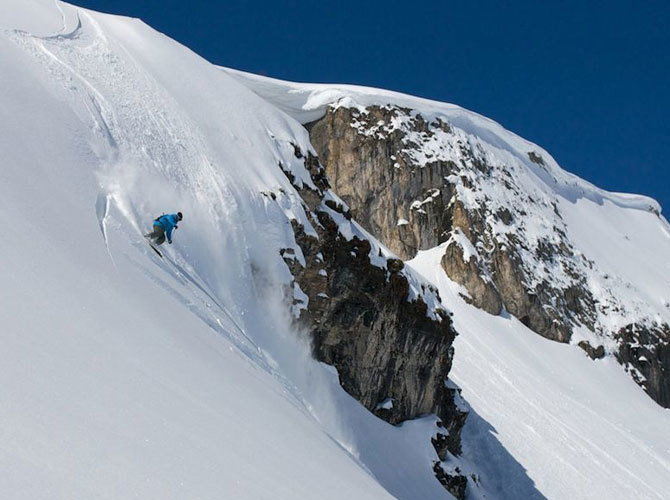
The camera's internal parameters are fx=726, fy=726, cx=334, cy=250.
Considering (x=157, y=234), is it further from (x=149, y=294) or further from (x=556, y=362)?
(x=556, y=362)

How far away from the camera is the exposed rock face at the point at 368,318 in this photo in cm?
2058

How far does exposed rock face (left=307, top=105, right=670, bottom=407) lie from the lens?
47.7 metres

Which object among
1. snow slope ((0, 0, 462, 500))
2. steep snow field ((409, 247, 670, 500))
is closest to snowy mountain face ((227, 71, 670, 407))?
steep snow field ((409, 247, 670, 500))

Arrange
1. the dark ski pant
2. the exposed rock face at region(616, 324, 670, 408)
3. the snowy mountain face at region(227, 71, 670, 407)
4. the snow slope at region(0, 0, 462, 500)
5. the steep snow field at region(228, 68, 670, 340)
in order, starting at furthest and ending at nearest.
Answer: the steep snow field at region(228, 68, 670, 340) < the exposed rock face at region(616, 324, 670, 408) < the snowy mountain face at region(227, 71, 670, 407) < the dark ski pant < the snow slope at region(0, 0, 462, 500)

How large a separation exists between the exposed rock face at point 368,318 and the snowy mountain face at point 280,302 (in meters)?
0.10

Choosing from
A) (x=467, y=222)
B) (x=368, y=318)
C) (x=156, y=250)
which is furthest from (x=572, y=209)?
(x=156, y=250)

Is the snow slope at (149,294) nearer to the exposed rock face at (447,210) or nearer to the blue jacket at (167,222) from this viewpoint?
the blue jacket at (167,222)

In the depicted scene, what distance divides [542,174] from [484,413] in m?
35.1

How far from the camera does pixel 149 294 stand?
392 inches

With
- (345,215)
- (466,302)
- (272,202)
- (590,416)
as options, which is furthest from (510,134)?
(272,202)

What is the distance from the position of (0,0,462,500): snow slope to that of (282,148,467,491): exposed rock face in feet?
2.68

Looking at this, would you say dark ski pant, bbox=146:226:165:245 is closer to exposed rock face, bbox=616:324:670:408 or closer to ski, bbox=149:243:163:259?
ski, bbox=149:243:163:259

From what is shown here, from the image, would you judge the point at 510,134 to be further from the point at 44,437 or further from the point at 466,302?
the point at 44,437

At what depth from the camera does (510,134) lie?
67.9 metres
